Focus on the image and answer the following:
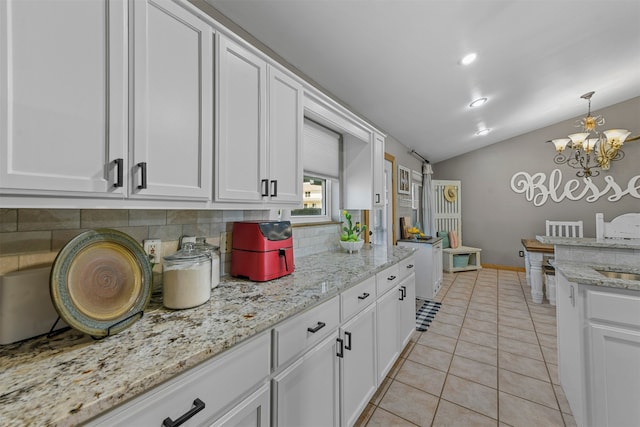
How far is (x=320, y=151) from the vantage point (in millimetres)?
2258

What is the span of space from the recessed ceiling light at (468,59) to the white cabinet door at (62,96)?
8.33 feet

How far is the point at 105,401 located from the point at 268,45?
199cm

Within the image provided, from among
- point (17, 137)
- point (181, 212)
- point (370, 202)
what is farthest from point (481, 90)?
point (17, 137)

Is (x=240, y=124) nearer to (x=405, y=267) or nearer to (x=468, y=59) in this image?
(x=405, y=267)

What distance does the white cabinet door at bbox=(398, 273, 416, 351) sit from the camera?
214cm

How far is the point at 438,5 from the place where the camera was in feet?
5.39

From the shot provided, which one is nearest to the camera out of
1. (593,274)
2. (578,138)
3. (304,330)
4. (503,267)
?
(304,330)

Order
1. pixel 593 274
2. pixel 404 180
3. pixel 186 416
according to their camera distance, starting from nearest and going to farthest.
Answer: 1. pixel 186 416
2. pixel 593 274
3. pixel 404 180

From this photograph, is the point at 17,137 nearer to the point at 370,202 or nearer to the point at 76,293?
the point at 76,293

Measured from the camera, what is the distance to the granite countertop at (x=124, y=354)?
0.51 metres

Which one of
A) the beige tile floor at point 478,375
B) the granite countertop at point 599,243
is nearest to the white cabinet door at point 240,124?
the beige tile floor at point 478,375

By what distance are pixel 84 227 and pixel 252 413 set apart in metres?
0.91

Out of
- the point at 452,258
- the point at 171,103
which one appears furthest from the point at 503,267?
the point at 171,103

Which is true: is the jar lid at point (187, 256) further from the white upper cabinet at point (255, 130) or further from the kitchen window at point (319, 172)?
the kitchen window at point (319, 172)
